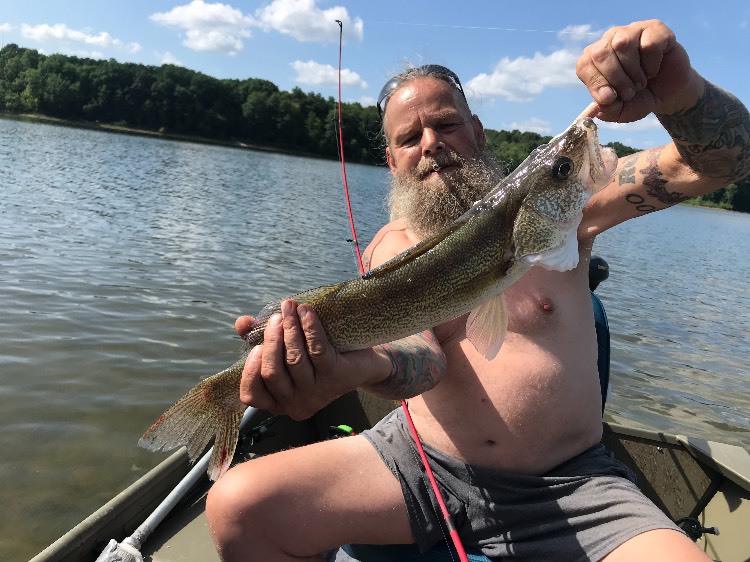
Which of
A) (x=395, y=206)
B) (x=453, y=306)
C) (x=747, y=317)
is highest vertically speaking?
(x=395, y=206)

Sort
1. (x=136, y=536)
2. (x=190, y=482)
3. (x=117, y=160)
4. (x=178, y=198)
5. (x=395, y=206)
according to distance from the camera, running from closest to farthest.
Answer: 1. (x=136, y=536)
2. (x=190, y=482)
3. (x=395, y=206)
4. (x=178, y=198)
5. (x=117, y=160)

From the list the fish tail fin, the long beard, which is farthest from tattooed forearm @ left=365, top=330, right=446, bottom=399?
the long beard

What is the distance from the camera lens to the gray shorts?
8.87 ft

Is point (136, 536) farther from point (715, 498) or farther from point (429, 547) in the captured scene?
point (715, 498)

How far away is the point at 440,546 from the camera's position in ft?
9.88

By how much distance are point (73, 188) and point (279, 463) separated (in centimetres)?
2300

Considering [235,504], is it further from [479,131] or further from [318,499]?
[479,131]

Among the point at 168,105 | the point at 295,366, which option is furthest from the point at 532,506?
the point at 168,105

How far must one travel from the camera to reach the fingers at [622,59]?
246cm

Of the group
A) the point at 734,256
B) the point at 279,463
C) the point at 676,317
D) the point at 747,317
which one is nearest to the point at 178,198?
the point at 676,317

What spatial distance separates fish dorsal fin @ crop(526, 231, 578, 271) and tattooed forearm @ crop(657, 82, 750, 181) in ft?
3.25

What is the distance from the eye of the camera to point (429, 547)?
2975mm

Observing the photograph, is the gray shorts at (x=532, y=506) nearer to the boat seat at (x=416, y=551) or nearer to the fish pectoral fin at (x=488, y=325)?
the boat seat at (x=416, y=551)

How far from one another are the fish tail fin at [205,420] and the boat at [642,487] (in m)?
1.21
